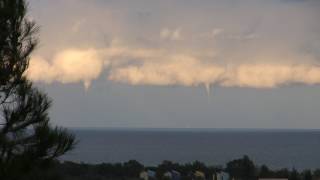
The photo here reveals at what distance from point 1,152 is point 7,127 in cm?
44

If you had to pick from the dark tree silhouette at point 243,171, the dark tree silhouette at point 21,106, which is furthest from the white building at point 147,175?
the dark tree silhouette at point 21,106

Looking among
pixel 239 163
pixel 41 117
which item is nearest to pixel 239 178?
pixel 239 163

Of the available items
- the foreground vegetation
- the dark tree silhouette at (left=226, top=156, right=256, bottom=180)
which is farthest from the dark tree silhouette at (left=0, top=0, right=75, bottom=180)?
the dark tree silhouette at (left=226, top=156, right=256, bottom=180)

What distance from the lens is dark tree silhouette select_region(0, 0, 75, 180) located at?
1117 cm

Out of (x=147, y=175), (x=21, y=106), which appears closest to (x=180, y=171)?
(x=147, y=175)

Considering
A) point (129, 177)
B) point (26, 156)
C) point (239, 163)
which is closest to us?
point (26, 156)

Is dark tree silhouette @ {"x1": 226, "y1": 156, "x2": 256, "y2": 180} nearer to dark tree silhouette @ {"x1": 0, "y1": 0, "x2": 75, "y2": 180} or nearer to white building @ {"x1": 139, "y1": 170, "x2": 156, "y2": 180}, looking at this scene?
white building @ {"x1": 139, "y1": 170, "x2": 156, "y2": 180}

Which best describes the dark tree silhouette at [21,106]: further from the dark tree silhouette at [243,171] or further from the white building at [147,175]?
the dark tree silhouette at [243,171]

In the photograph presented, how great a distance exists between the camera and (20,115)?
11.3m

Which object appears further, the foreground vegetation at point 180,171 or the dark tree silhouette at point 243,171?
the dark tree silhouette at point 243,171

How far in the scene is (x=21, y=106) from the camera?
36.9 feet

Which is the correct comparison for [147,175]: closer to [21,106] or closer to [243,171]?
[243,171]

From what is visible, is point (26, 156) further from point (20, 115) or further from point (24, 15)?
point (24, 15)

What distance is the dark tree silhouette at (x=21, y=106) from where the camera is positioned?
11.2 metres
